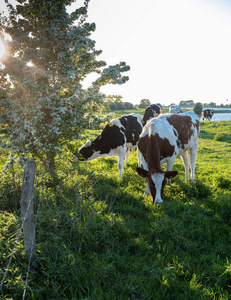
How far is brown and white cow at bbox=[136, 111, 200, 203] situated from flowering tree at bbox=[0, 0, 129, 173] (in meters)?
1.65

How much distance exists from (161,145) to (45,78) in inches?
133

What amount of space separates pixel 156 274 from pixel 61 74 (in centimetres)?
452

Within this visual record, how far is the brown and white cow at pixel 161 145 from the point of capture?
4550mm

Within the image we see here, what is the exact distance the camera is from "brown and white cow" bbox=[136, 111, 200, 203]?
4550mm

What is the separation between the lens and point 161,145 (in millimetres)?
5305

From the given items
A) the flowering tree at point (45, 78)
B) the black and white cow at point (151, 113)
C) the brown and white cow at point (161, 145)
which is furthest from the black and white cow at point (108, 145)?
the black and white cow at point (151, 113)

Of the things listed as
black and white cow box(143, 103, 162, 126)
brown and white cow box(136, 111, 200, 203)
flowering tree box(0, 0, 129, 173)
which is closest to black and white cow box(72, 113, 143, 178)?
brown and white cow box(136, 111, 200, 203)

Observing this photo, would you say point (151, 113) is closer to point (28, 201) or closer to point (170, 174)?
point (170, 174)

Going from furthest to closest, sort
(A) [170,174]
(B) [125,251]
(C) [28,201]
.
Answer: (A) [170,174] → (B) [125,251] → (C) [28,201]

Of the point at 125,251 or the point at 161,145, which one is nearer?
the point at 125,251

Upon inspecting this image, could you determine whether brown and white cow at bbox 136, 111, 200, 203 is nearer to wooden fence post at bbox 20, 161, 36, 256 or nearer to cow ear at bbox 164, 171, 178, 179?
cow ear at bbox 164, 171, 178, 179

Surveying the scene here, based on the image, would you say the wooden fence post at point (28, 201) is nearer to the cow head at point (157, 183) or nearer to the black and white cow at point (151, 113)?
the cow head at point (157, 183)

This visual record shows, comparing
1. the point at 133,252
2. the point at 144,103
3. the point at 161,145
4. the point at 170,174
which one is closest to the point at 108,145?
the point at 161,145

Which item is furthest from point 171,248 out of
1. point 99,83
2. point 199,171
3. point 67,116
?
point 199,171
